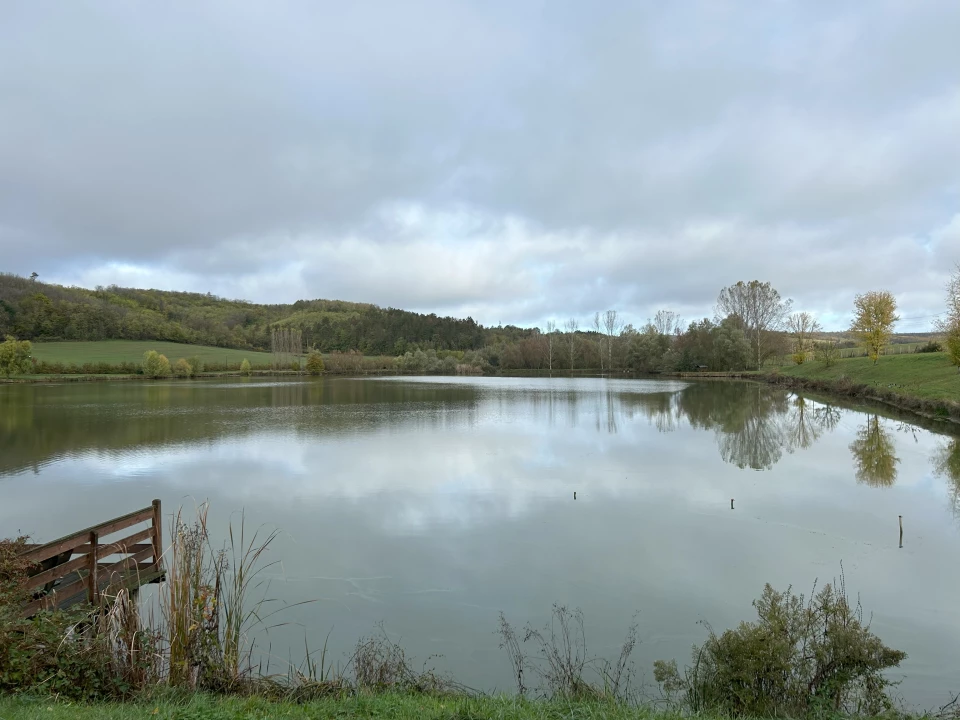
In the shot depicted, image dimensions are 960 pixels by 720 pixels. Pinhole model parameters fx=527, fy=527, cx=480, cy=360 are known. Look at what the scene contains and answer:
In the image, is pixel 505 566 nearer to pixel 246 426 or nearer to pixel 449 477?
pixel 449 477

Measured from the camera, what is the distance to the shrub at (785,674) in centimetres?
386

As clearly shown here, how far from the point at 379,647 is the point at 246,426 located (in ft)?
55.5

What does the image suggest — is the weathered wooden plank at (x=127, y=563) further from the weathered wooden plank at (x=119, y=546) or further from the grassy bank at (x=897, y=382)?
the grassy bank at (x=897, y=382)

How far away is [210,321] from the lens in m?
96.4

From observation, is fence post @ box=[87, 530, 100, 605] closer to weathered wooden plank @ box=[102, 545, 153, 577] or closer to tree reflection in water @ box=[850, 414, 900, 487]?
weathered wooden plank @ box=[102, 545, 153, 577]

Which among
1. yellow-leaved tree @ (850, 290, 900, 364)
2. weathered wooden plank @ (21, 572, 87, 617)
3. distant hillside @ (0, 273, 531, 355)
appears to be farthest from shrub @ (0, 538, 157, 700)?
distant hillside @ (0, 273, 531, 355)

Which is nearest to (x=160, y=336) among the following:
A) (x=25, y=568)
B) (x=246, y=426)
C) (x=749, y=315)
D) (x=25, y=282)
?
(x=25, y=282)

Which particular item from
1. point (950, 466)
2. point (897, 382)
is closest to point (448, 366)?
point (897, 382)

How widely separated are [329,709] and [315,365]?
230 feet

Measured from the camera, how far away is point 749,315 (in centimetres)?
5666

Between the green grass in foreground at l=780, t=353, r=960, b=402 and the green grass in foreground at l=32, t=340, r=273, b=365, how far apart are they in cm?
6587

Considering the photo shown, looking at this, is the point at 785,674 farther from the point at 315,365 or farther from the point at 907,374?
the point at 315,365

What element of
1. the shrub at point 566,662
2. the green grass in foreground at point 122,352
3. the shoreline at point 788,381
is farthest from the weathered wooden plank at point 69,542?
the green grass in foreground at point 122,352

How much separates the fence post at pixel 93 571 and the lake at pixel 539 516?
1.75 metres
